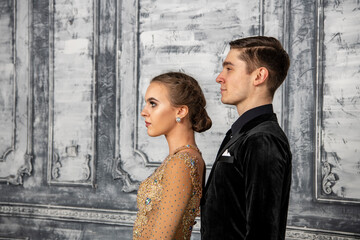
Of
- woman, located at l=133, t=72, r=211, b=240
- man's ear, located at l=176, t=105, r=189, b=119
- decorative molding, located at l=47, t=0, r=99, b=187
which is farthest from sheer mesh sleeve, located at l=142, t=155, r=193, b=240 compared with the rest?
decorative molding, located at l=47, t=0, r=99, b=187

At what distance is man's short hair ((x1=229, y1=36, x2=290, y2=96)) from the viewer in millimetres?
1784

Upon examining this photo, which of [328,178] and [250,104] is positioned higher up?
[250,104]

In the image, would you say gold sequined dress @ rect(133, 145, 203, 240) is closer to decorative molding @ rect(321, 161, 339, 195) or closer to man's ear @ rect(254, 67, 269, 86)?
man's ear @ rect(254, 67, 269, 86)

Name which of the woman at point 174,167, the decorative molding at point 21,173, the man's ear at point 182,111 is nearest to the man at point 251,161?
the woman at point 174,167

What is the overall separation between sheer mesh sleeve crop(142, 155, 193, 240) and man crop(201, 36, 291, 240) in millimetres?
94

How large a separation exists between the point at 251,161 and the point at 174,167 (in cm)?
45

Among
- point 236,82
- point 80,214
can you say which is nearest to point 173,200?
point 236,82

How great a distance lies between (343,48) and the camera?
10.1 ft

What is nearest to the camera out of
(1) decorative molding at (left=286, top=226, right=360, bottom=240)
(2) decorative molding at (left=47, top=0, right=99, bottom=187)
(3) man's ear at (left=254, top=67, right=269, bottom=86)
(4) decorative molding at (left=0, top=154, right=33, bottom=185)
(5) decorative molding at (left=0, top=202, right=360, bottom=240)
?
(3) man's ear at (left=254, top=67, right=269, bottom=86)

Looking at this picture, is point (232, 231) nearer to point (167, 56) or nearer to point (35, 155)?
point (167, 56)

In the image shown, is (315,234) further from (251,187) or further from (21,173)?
(21,173)

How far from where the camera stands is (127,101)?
12.7 feet

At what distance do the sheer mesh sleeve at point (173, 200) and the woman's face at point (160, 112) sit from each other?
0.21m

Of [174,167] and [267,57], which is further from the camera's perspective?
[174,167]
